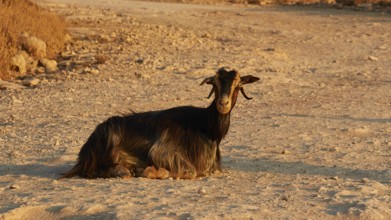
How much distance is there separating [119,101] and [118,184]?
5775 mm

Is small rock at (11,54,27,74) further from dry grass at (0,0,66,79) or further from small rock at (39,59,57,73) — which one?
small rock at (39,59,57,73)

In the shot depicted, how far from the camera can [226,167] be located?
9.59m

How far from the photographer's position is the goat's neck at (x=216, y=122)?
29.8 ft

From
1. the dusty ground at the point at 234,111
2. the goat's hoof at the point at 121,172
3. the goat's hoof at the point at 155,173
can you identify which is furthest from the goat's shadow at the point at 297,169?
the goat's hoof at the point at 121,172

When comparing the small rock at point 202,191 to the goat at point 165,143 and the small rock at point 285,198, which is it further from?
the goat at point 165,143

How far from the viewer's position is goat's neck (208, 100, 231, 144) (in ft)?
29.8

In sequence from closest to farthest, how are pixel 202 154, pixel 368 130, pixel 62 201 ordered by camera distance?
pixel 62 201
pixel 202 154
pixel 368 130

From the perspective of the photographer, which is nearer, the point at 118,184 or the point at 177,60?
the point at 118,184

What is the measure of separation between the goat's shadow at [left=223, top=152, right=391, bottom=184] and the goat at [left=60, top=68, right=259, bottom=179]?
572 millimetres

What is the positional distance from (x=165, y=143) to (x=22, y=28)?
35.6ft

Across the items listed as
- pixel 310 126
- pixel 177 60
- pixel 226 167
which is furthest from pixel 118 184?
pixel 177 60

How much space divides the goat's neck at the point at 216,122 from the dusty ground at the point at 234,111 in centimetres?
47

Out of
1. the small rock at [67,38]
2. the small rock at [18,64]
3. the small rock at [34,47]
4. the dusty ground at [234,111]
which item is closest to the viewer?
the dusty ground at [234,111]

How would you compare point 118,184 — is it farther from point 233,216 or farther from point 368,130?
point 368,130
